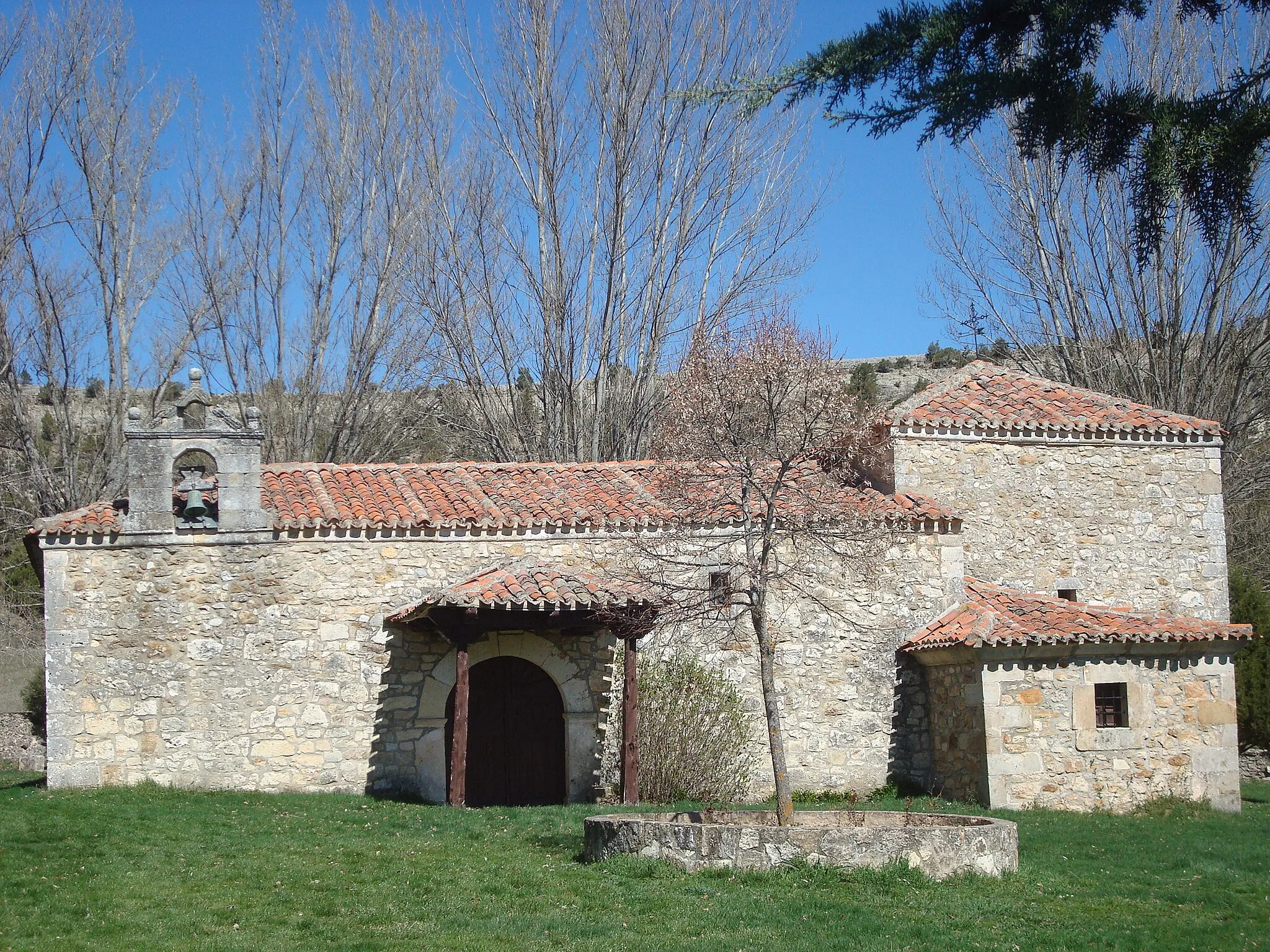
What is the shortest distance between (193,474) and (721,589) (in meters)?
6.98

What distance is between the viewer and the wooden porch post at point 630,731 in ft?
41.1

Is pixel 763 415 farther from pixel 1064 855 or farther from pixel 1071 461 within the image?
pixel 1071 461

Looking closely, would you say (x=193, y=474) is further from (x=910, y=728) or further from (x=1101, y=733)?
(x=1101, y=733)

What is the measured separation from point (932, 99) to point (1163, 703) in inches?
428

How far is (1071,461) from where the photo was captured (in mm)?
15961

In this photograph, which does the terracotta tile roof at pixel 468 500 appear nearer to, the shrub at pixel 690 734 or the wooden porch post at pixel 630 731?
the shrub at pixel 690 734

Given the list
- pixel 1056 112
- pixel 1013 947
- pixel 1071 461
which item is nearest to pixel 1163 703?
pixel 1071 461

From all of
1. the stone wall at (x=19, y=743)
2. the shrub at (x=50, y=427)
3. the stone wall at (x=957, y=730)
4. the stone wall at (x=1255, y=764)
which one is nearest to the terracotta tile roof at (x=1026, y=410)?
the stone wall at (x=957, y=730)

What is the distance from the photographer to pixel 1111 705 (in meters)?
13.3

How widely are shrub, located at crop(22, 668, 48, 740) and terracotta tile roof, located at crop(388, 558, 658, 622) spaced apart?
10.2m

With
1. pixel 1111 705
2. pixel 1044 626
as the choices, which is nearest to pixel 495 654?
pixel 1044 626

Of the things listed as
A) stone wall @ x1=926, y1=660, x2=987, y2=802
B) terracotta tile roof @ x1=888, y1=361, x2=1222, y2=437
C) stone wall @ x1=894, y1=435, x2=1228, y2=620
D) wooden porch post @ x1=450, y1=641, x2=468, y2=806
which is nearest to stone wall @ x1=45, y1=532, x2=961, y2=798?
stone wall @ x1=926, y1=660, x2=987, y2=802

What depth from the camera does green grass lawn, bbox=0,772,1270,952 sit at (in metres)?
6.99

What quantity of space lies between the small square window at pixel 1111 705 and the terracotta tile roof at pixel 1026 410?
3834mm
